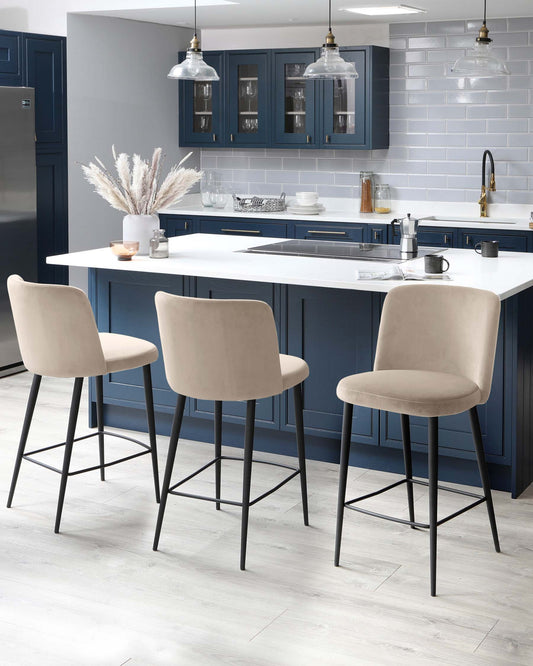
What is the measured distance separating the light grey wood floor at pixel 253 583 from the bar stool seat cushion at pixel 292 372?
60 cm

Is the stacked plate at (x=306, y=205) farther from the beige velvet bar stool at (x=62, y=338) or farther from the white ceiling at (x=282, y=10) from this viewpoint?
the beige velvet bar stool at (x=62, y=338)

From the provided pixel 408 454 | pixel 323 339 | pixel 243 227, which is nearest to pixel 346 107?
pixel 243 227

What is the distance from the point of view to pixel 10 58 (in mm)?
6371

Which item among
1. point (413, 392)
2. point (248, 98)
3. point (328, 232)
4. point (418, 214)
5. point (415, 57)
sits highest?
point (415, 57)

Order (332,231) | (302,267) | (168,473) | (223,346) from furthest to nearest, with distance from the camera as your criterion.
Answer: (332,231) < (302,267) < (168,473) < (223,346)

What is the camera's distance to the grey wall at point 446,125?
23.2 ft

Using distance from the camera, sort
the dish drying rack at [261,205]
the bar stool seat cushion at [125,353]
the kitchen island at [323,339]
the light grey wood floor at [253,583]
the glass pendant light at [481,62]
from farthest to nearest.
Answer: the dish drying rack at [261,205]
the glass pendant light at [481,62]
the kitchen island at [323,339]
the bar stool seat cushion at [125,353]
the light grey wood floor at [253,583]

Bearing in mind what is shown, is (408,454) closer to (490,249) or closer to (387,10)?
(490,249)

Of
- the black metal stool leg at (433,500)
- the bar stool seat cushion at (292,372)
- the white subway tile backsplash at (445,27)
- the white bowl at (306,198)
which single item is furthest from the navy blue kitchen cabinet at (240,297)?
the white subway tile backsplash at (445,27)

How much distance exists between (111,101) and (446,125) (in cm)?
251

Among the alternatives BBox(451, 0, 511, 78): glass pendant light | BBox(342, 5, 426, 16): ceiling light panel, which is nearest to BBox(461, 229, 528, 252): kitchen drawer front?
BBox(342, 5, 426, 16): ceiling light panel

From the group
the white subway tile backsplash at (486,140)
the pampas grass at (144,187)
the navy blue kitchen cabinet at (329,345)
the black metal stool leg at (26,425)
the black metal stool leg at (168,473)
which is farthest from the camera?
the white subway tile backsplash at (486,140)

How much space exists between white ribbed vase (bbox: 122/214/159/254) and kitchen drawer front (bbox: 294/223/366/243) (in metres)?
2.55

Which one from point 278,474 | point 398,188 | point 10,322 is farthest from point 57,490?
point 398,188
